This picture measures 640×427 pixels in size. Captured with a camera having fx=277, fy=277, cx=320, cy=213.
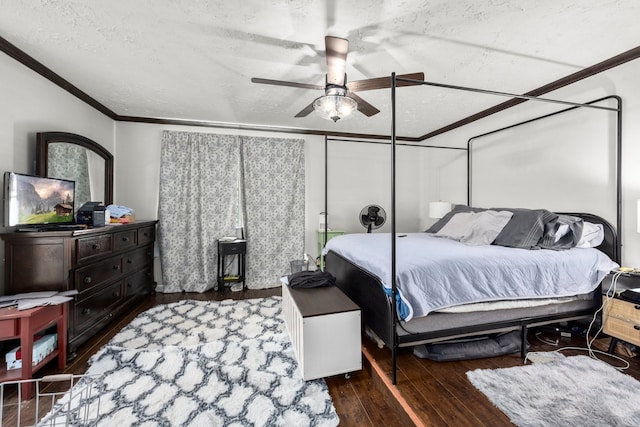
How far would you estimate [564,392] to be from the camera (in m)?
1.71

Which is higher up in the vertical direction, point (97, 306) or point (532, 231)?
point (532, 231)

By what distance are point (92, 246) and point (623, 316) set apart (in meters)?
4.21

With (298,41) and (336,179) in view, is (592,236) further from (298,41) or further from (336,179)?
(336,179)

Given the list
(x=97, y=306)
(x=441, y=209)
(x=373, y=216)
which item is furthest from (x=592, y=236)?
(x=97, y=306)

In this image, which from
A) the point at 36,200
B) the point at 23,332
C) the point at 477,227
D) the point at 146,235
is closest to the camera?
the point at 23,332

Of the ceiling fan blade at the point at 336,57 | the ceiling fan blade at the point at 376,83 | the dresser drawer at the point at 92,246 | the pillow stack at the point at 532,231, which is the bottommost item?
the dresser drawer at the point at 92,246

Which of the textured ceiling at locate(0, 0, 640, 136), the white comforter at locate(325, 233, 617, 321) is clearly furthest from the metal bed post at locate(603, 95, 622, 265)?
the textured ceiling at locate(0, 0, 640, 136)

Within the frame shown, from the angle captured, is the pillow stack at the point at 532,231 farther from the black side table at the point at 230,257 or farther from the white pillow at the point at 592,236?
the black side table at the point at 230,257

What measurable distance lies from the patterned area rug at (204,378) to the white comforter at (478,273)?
2.85ft

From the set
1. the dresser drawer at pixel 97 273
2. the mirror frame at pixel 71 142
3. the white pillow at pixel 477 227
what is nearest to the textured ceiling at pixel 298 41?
the mirror frame at pixel 71 142

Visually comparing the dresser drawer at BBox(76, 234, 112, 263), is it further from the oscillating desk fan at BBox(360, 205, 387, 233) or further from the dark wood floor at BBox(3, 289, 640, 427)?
the oscillating desk fan at BBox(360, 205, 387, 233)

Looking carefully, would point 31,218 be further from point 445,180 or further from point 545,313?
point 445,180

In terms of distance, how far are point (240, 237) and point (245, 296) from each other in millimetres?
891

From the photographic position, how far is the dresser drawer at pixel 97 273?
2243mm
